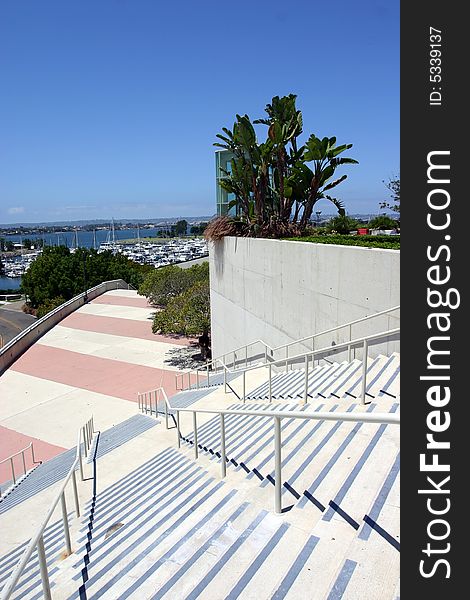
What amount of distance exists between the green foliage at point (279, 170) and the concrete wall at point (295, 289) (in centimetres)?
198

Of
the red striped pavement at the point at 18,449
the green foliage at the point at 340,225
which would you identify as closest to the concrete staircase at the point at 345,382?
the red striped pavement at the point at 18,449

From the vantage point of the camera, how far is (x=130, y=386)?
58.7 ft

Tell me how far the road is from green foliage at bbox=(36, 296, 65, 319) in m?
1.53

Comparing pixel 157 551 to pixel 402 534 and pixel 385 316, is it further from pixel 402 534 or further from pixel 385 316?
pixel 385 316

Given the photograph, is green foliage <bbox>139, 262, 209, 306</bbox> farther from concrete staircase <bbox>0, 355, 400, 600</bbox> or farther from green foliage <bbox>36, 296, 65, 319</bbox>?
concrete staircase <bbox>0, 355, 400, 600</bbox>

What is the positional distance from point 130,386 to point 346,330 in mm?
11183

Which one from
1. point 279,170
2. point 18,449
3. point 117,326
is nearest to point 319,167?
point 279,170

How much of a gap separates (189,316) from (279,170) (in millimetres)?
8311

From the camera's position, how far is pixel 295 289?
11.6m

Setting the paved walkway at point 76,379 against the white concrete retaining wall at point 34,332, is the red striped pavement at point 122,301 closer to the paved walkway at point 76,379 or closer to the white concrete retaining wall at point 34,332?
the white concrete retaining wall at point 34,332

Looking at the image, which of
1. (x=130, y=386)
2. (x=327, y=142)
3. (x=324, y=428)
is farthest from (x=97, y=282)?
(x=324, y=428)

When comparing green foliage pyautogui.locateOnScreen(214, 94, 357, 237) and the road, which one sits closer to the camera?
green foliage pyautogui.locateOnScreen(214, 94, 357, 237)

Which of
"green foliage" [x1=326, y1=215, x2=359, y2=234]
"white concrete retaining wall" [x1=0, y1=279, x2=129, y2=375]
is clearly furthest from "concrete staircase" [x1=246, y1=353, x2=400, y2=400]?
"white concrete retaining wall" [x1=0, y1=279, x2=129, y2=375]

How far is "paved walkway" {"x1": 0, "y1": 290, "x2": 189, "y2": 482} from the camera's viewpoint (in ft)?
46.7
